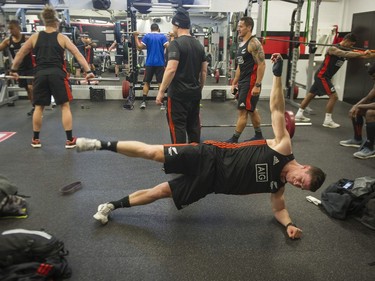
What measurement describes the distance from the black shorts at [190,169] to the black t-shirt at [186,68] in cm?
85

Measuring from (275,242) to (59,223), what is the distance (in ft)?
4.68

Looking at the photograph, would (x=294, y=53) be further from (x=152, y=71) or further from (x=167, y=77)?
(x=167, y=77)

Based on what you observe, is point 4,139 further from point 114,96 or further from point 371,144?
point 371,144

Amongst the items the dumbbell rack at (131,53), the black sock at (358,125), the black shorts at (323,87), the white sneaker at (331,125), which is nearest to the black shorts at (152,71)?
the dumbbell rack at (131,53)

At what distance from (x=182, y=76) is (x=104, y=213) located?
1267 millimetres

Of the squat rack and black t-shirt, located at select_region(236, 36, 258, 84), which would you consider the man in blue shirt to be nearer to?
the squat rack

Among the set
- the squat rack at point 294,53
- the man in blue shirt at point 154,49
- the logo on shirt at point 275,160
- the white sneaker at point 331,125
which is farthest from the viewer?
the man in blue shirt at point 154,49

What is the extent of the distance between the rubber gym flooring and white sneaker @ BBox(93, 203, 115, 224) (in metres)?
0.05

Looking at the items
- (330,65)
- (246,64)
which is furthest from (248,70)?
(330,65)

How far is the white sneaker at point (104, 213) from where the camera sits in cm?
224

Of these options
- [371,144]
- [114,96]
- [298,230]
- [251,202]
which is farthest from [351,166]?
[114,96]

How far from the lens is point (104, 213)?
2.25m

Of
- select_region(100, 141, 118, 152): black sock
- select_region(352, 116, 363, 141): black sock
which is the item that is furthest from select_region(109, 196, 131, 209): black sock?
select_region(352, 116, 363, 141): black sock

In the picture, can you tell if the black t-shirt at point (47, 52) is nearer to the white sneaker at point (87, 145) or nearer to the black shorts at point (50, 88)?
the black shorts at point (50, 88)
